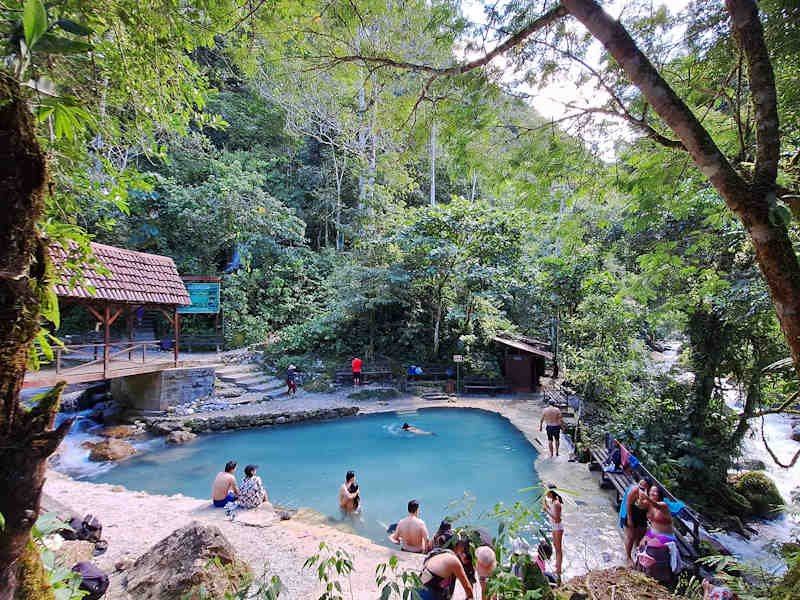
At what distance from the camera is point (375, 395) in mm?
13273

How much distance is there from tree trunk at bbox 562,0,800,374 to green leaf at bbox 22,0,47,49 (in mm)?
2628

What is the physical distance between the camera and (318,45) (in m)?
3.34

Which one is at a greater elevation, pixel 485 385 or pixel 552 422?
pixel 552 422

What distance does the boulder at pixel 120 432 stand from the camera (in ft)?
30.4

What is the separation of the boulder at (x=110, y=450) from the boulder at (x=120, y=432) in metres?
0.54

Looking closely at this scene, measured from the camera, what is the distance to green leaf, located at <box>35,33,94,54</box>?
1.27 meters

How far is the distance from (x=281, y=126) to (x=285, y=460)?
62.7 ft

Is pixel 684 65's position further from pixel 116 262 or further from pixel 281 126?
pixel 281 126

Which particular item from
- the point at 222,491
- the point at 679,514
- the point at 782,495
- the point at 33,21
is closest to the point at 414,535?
the point at 222,491

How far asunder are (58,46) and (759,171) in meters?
2.98

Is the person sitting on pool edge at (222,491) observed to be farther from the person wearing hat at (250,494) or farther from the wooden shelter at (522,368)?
the wooden shelter at (522,368)

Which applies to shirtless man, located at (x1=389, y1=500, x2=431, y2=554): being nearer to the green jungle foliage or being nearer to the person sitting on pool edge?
the person sitting on pool edge

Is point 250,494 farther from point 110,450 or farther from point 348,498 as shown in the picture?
point 110,450

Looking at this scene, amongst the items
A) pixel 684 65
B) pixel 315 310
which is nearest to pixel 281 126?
pixel 315 310
